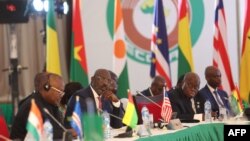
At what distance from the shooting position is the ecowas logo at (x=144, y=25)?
9.32 m

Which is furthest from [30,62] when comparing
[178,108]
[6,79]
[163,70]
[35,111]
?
[35,111]

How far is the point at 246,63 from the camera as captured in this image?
28.8 feet

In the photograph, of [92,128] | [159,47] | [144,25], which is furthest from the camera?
[144,25]

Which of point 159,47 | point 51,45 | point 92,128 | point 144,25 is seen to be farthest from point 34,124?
point 144,25

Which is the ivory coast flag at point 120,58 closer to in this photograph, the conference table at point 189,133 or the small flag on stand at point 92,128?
the conference table at point 189,133

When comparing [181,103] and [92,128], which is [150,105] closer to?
[181,103]

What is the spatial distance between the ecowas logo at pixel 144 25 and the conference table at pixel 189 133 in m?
4.03

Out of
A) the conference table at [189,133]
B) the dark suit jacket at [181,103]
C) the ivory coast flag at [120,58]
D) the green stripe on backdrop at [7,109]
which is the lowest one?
the green stripe on backdrop at [7,109]

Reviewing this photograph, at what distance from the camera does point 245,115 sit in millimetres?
5723

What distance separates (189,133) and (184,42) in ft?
Answer: 12.1

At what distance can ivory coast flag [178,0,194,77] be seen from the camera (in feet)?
27.5

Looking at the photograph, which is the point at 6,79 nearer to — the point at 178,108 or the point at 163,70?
the point at 163,70

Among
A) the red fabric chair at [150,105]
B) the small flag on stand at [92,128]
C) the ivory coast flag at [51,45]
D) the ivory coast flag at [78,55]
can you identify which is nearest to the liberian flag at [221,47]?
the ivory coast flag at [78,55]

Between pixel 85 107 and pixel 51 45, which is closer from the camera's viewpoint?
pixel 85 107
